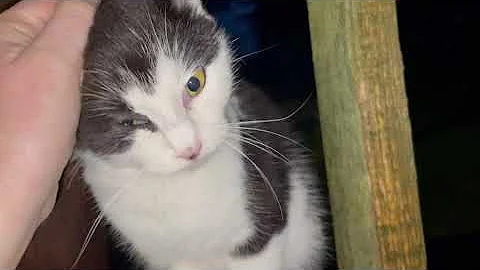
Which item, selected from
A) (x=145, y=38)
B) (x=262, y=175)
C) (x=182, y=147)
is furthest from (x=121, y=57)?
(x=262, y=175)

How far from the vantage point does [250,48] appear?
1.53 m

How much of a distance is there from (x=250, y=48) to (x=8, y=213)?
81 centimetres

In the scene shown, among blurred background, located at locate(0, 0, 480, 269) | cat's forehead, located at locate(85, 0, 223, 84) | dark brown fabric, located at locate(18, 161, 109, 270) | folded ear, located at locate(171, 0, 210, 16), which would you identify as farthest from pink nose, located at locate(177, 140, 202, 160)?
blurred background, located at locate(0, 0, 480, 269)

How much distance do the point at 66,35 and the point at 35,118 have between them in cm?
13

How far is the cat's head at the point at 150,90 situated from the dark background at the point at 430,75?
0.54m

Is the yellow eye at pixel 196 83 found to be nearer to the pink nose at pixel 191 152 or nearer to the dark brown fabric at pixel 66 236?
the pink nose at pixel 191 152

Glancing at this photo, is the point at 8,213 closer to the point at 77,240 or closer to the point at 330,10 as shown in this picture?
the point at 330,10

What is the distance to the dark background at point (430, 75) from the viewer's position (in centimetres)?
150

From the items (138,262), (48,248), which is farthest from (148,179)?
(48,248)

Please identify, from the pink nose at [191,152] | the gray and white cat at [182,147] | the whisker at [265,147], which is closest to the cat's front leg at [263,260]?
the gray and white cat at [182,147]

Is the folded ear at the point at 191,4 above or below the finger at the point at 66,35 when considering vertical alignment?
above

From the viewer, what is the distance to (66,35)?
92cm

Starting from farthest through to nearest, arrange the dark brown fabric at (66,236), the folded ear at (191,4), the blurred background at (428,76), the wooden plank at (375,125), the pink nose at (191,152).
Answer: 1. the blurred background at (428,76)
2. the dark brown fabric at (66,236)
3. the folded ear at (191,4)
4. the pink nose at (191,152)
5. the wooden plank at (375,125)

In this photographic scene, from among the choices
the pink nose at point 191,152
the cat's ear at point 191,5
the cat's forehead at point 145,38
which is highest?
the cat's ear at point 191,5
